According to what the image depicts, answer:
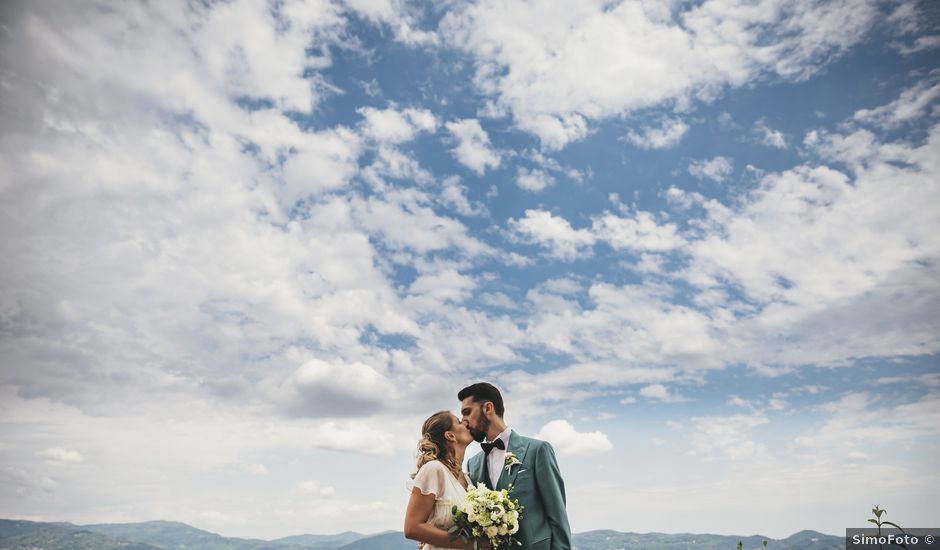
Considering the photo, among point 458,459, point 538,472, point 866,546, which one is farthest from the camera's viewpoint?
point 458,459

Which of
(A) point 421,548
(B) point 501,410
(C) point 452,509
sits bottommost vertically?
(A) point 421,548

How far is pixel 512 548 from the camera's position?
717cm

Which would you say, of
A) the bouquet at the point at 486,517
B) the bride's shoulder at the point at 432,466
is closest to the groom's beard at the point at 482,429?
the bride's shoulder at the point at 432,466

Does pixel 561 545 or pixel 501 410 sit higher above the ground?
pixel 501 410

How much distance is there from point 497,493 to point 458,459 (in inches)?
48.8

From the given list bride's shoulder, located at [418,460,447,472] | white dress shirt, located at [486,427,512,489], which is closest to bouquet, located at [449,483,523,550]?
bride's shoulder, located at [418,460,447,472]

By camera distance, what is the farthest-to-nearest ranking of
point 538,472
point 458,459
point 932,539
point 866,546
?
point 932,539, point 458,459, point 538,472, point 866,546

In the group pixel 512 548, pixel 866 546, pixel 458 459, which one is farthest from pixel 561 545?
pixel 866 546

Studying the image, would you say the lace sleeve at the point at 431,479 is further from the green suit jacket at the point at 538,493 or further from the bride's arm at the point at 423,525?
the green suit jacket at the point at 538,493

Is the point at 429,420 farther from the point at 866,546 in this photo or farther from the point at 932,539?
the point at 932,539

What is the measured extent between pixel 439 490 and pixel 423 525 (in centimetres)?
47

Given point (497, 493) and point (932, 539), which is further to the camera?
point (932, 539)

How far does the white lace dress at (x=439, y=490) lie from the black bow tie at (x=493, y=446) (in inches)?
27.8

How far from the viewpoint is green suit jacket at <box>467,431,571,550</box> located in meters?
7.14
